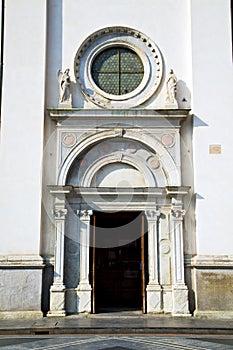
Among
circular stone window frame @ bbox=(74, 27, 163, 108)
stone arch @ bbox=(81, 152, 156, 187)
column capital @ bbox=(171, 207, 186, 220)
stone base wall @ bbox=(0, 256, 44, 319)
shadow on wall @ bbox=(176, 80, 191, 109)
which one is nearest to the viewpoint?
stone base wall @ bbox=(0, 256, 44, 319)

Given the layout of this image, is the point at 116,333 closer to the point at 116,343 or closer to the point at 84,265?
the point at 116,343

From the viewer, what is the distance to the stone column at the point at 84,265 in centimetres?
1387

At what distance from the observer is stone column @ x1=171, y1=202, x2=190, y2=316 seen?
13570 millimetres

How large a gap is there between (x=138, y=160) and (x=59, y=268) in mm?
3815

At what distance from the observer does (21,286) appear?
13469mm

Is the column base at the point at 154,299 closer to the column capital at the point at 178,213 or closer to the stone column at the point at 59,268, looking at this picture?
the column capital at the point at 178,213

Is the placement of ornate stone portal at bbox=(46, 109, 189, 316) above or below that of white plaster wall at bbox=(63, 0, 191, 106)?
below

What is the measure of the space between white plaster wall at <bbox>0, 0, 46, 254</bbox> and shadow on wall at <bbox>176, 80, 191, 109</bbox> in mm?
3984

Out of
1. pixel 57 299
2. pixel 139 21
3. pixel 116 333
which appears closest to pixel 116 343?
pixel 116 333

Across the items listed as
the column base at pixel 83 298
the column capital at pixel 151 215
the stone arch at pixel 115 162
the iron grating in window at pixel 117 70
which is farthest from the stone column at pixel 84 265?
the iron grating in window at pixel 117 70

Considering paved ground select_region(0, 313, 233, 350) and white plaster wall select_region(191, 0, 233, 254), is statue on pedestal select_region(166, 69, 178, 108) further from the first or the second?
paved ground select_region(0, 313, 233, 350)

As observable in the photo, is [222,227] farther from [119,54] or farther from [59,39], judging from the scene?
[59,39]

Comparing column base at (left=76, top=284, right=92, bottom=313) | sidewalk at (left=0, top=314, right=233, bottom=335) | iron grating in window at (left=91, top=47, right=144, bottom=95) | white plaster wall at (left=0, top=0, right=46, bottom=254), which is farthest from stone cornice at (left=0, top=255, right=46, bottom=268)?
iron grating in window at (left=91, top=47, right=144, bottom=95)

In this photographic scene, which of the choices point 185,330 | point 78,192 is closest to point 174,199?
point 78,192
